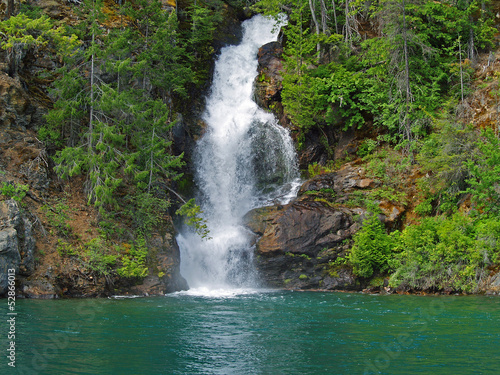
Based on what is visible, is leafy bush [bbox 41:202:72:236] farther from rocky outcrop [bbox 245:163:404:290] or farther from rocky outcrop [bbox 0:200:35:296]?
rocky outcrop [bbox 245:163:404:290]

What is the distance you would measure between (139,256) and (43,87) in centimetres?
923

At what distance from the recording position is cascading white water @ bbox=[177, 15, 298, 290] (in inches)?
739

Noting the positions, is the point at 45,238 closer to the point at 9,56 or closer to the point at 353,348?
the point at 9,56

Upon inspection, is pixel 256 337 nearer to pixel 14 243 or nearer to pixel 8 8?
pixel 14 243

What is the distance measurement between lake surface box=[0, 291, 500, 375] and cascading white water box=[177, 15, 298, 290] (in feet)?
17.8

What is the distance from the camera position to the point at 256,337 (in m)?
8.81

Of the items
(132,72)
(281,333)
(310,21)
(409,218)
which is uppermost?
(310,21)

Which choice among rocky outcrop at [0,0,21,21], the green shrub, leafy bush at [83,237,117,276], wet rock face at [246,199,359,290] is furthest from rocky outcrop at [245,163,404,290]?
rocky outcrop at [0,0,21,21]

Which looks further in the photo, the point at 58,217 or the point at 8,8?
the point at 8,8

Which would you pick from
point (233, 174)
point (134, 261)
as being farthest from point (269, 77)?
point (134, 261)

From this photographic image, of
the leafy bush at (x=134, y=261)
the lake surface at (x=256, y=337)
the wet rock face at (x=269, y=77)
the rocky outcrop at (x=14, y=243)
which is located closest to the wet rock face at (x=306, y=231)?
the lake surface at (x=256, y=337)

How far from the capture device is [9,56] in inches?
674

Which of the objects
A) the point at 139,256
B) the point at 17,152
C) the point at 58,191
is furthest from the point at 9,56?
the point at 139,256

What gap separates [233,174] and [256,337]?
14406 millimetres
